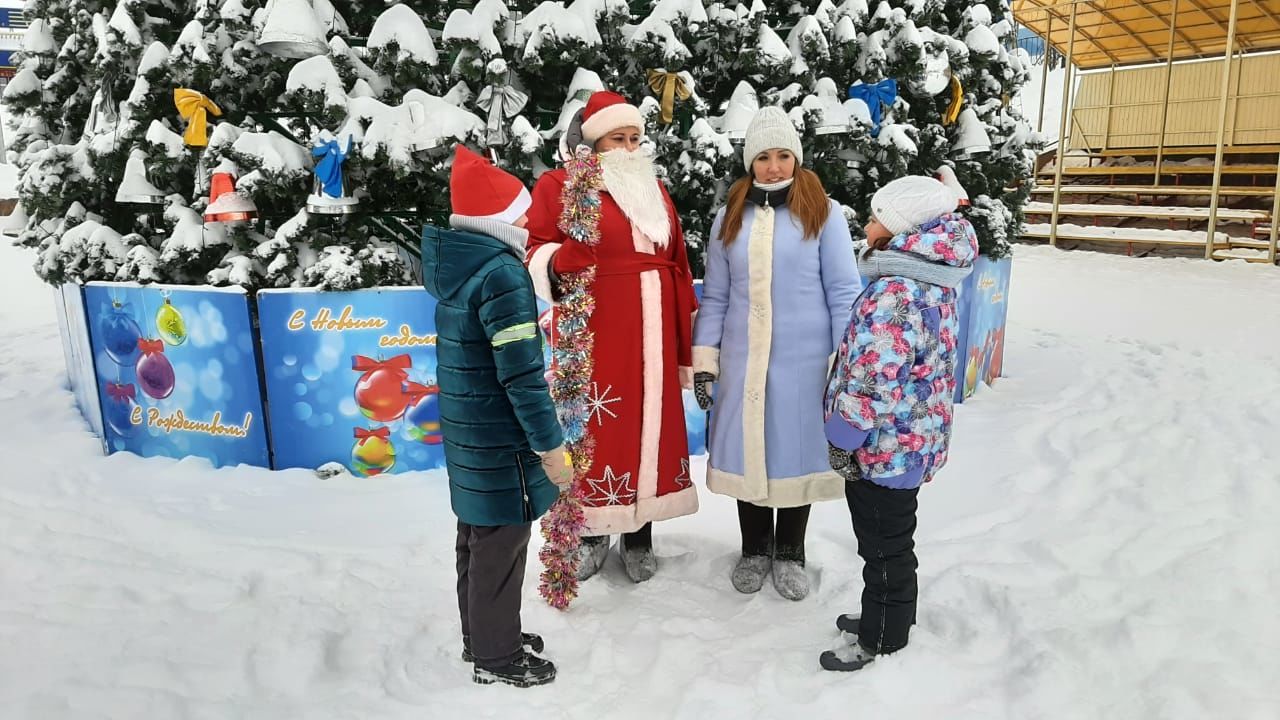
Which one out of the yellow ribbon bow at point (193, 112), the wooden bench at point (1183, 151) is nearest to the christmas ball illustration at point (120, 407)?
the yellow ribbon bow at point (193, 112)

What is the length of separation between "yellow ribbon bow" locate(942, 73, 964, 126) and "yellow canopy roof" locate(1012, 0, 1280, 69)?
12598mm

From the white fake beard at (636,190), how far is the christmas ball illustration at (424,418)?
187cm

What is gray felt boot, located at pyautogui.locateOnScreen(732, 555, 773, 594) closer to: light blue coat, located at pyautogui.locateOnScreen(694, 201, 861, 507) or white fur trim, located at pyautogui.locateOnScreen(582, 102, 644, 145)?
light blue coat, located at pyautogui.locateOnScreen(694, 201, 861, 507)

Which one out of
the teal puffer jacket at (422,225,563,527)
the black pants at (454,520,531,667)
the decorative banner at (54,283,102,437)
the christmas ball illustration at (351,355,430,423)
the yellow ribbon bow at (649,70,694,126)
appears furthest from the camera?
the decorative banner at (54,283,102,437)

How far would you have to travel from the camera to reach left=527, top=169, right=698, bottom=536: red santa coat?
116 inches

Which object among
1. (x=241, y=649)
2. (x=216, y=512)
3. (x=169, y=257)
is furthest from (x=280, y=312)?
(x=241, y=649)

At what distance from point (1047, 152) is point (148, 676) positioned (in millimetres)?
21912

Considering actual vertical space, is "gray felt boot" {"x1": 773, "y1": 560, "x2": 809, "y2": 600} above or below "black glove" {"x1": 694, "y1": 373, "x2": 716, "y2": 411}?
below

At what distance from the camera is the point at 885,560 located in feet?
8.48

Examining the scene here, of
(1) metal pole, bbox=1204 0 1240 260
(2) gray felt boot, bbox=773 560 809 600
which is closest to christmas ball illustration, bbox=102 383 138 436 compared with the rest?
(2) gray felt boot, bbox=773 560 809 600

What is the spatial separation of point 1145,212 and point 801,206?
51.3ft

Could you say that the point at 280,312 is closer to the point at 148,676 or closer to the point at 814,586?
the point at 148,676

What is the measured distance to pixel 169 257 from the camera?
14.0ft

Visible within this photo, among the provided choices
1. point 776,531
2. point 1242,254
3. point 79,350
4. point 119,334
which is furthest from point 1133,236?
point 79,350
